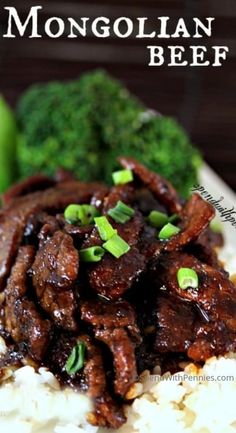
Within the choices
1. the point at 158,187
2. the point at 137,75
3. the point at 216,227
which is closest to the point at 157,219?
the point at 158,187

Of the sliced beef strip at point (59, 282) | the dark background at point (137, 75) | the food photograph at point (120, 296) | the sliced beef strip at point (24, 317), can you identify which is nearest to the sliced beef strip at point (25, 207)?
the food photograph at point (120, 296)

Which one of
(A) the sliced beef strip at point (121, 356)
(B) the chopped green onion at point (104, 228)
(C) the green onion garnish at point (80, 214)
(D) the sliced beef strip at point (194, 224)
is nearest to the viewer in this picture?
(A) the sliced beef strip at point (121, 356)

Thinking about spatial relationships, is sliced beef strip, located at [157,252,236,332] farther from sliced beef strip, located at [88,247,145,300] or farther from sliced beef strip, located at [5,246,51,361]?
sliced beef strip, located at [5,246,51,361]

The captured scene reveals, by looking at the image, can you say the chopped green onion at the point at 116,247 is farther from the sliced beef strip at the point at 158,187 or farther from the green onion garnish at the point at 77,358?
the sliced beef strip at the point at 158,187

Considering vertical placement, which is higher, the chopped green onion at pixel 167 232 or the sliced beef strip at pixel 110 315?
the chopped green onion at pixel 167 232

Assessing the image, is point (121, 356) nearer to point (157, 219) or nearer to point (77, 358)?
point (77, 358)

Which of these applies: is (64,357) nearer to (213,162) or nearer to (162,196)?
(162,196)

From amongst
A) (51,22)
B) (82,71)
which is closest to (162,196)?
(51,22)
